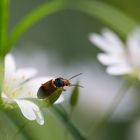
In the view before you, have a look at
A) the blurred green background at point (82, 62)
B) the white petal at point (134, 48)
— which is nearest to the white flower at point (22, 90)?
the white petal at point (134, 48)

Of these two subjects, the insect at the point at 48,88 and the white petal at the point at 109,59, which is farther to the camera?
the white petal at the point at 109,59

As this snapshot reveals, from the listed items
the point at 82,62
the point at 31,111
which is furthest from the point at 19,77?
the point at 82,62

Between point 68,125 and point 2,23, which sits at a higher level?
point 2,23

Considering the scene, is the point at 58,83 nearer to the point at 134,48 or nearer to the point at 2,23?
the point at 2,23

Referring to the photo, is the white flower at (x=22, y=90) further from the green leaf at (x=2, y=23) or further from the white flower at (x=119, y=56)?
the white flower at (x=119, y=56)

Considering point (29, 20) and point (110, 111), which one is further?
point (110, 111)

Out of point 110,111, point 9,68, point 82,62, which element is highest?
point 9,68

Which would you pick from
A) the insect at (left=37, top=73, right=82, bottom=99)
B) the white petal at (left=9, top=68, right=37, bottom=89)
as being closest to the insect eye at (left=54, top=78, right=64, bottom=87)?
the insect at (left=37, top=73, right=82, bottom=99)

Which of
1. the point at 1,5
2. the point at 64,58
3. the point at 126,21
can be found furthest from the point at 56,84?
the point at 64,58
